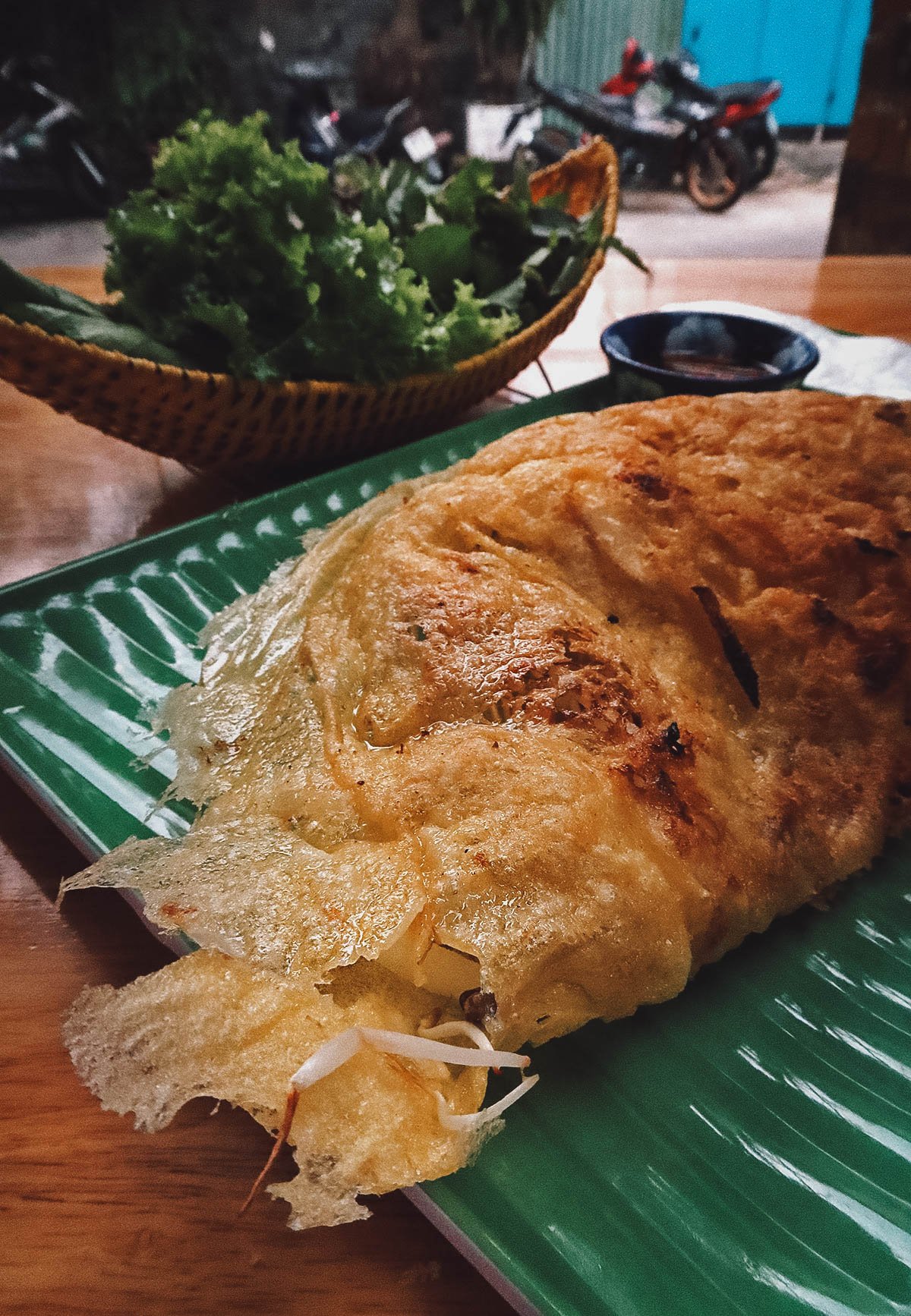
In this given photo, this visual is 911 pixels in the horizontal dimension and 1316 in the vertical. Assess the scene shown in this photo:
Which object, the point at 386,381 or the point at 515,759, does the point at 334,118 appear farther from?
the point at 515,759

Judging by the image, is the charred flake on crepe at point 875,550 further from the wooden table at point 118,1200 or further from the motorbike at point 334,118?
the motorbike at point 334,118

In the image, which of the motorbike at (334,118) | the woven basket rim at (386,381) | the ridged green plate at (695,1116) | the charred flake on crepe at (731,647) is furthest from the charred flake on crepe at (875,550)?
the motorbike at (334,118)

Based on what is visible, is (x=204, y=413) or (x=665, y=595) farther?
(x=204, y=413)

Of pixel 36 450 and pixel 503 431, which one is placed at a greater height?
pixel 503 431

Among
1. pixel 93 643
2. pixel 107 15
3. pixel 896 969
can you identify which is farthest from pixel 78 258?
pixel 896 969

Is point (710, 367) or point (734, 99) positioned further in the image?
point (734, 99)

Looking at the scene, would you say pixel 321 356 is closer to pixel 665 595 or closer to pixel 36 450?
pixel 36 450

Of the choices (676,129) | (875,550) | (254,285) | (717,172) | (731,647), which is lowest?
(717,172)

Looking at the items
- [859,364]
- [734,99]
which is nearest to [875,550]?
[859,364]
